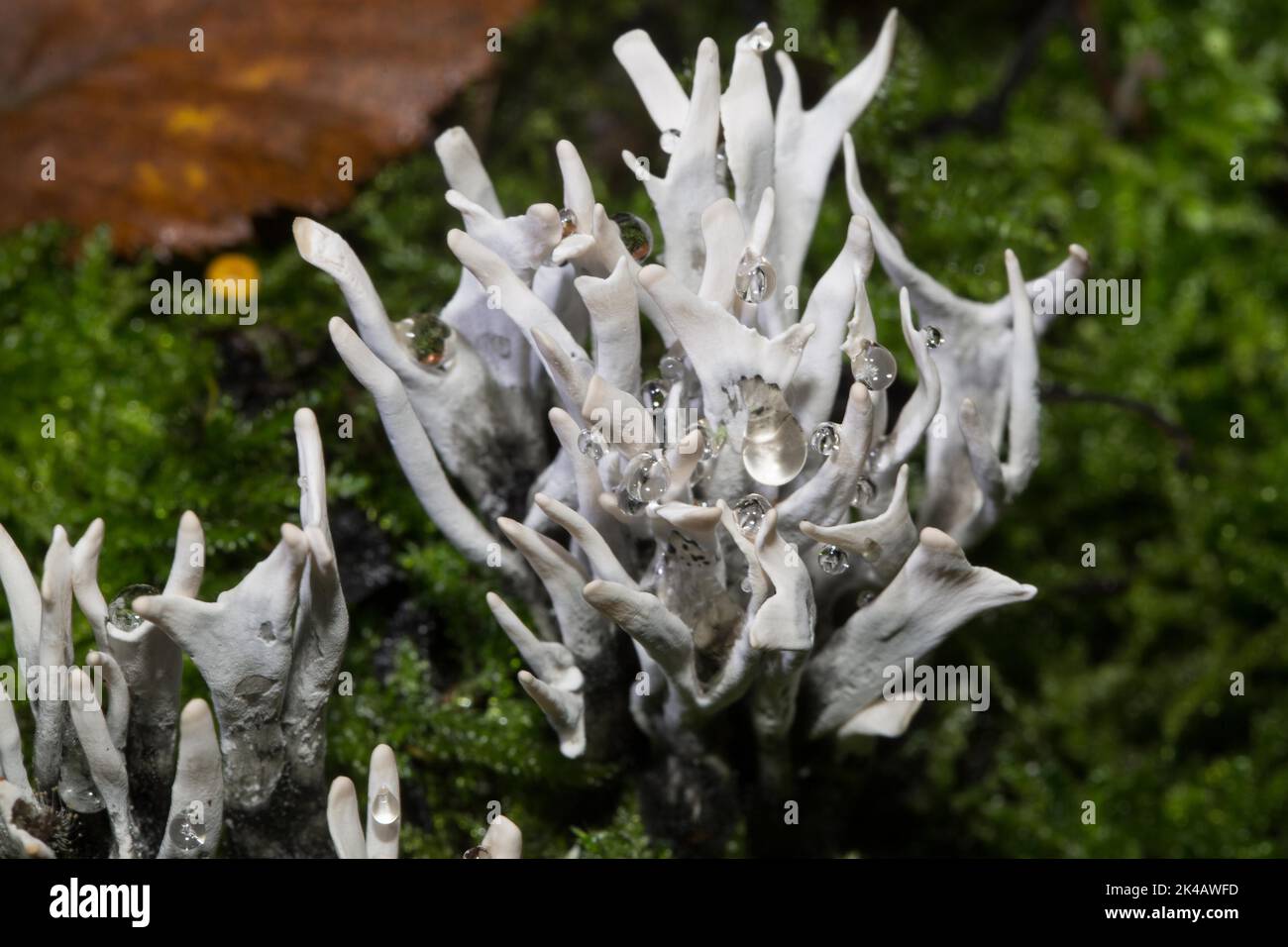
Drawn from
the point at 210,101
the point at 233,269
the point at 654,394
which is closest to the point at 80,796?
the point at 654,394

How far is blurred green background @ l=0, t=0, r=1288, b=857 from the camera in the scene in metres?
1.75

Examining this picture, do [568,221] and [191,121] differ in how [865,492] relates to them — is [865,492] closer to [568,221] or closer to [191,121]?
[568,221]

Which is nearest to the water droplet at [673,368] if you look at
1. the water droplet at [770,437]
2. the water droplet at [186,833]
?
the water droplet at [770,437]

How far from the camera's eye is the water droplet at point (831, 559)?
1.39m

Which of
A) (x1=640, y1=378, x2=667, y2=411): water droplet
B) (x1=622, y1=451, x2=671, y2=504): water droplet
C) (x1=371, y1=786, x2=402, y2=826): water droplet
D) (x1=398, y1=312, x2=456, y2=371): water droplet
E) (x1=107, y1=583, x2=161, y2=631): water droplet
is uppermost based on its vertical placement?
(x1=398, y1=312, x2=456, y2=371): water droplet

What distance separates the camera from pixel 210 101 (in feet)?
7.56

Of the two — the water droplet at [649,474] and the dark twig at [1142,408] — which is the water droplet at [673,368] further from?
the dark twig at [1142,408]

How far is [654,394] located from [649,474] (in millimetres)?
178

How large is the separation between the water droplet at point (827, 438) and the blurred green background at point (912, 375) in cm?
48

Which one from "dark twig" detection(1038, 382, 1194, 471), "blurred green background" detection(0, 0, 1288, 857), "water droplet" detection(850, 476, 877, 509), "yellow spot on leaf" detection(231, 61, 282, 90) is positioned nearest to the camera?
"water droplet" detection(850, 476, 877, 509)

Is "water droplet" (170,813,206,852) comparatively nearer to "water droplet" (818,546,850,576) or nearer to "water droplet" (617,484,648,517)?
"water droplet" (617,484,648,517)

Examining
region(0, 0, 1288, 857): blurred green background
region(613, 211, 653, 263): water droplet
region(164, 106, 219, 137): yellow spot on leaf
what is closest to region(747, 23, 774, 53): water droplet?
region(613, 211, 653, 263): water droplet

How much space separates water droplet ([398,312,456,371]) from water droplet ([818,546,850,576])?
54 cm
